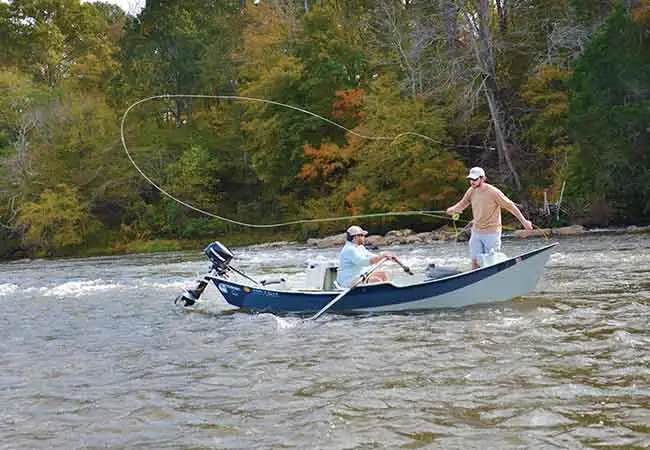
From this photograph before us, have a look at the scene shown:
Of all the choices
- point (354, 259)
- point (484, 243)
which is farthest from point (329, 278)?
point (484, 243)

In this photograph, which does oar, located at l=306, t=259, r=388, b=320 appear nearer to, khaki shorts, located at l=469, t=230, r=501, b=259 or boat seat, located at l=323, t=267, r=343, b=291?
khaki shorts, located at l=469, t=230, r=501, b=259

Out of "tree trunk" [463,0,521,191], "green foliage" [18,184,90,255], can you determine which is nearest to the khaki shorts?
"tree trunk" [463,0,521,191]

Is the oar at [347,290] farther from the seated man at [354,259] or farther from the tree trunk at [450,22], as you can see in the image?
the tree trunk at [450,22]

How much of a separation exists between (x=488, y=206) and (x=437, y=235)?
1903 centimetres

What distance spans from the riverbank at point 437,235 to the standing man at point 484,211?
12.7m

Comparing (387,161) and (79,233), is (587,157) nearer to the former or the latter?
(387,161)

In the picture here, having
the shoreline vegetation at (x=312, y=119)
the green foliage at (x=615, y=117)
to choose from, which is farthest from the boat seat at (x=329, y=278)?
the green foliage at (x=615, y=117)

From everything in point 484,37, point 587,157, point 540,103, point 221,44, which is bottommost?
point 587,157

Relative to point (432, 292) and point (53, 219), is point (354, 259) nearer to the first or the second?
point (432, 292)

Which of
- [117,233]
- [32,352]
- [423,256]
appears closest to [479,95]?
[423,256]

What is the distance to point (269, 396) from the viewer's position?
6.67 metres

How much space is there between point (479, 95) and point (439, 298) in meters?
24.8

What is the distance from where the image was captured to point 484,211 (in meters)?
11.0

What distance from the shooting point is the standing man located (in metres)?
10.9
